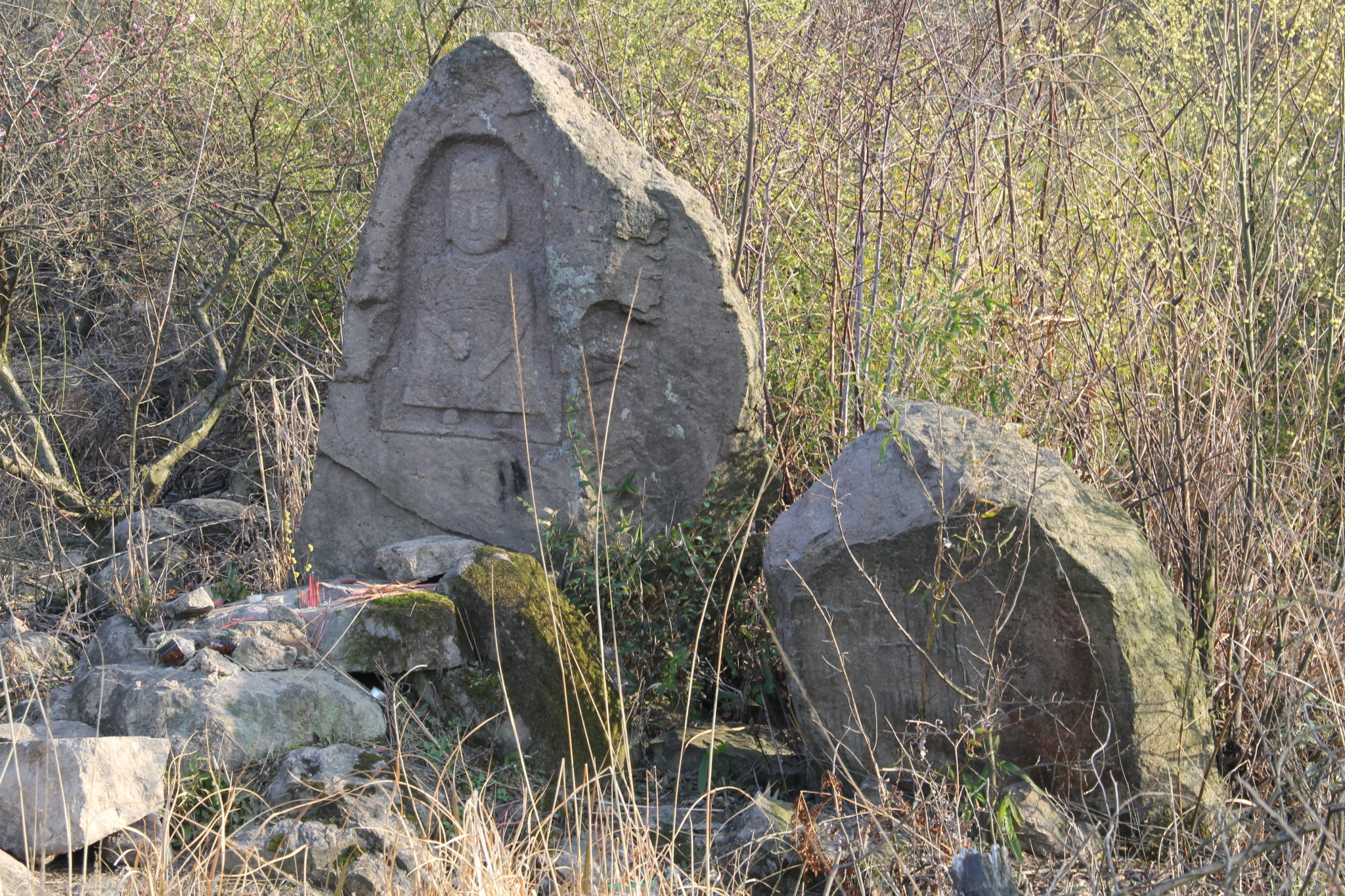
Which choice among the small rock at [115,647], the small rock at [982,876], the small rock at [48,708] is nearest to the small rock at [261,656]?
the small rock at [115,647]

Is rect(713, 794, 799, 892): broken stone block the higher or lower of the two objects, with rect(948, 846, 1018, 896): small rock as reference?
lower

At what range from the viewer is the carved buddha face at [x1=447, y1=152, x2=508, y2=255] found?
378cm

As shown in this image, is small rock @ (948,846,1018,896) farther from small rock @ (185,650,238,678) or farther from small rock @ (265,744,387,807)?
small rock @ (185,650,238,678)

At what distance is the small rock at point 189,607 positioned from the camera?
342 cm

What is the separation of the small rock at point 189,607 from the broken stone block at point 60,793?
972 mm

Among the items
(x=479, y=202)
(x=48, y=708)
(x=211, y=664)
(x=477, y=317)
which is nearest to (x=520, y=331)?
(x=477, y=317)

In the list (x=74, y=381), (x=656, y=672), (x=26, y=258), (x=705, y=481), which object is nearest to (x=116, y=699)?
(x=656, y=672)

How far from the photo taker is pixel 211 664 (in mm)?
2979

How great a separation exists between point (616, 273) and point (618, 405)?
1.45 feet

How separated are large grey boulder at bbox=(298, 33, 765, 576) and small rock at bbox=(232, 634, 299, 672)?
0.88m

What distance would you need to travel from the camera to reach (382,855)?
2.50 meters

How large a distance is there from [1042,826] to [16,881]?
7.29ft

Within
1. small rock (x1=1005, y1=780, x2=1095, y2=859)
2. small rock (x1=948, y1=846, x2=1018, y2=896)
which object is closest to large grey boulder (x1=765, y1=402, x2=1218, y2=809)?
small rock (x1=1005, y1=780, x2=1095, y2=859)

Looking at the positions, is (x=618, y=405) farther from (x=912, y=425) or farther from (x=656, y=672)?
(x=912, y=425)
